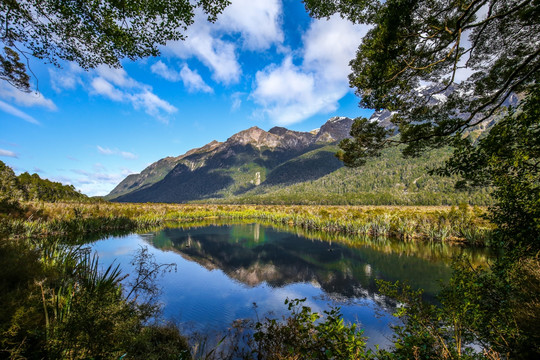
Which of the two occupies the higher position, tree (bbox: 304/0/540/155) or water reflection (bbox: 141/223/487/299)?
tree (bbox: 304/0/540/155)

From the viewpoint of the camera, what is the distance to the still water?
7.84 metres

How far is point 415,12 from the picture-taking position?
18.1 feet

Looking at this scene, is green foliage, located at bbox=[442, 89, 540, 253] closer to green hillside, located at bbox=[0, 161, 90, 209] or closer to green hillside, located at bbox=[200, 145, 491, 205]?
green hillside, located at bbox=[0, 161, 90, 209]

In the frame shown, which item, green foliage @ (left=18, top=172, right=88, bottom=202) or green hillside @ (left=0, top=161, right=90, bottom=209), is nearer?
green hillside @ (left=0, top=161, right=90, bottom=209)

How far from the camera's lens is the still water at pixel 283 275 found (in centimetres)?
784

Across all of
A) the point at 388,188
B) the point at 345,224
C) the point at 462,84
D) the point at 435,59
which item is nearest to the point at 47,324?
the point at 435,59

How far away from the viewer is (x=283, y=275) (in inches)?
491

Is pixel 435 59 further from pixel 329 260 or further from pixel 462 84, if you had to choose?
pixel 329 260

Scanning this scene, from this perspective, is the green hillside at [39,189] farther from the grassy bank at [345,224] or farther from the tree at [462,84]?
the tree at [462,84]

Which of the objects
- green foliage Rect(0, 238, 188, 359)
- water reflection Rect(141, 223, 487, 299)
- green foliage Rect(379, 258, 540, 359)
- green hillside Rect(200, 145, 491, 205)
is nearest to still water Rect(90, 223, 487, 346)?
water reflection Rect(141, 223, 487, 299)

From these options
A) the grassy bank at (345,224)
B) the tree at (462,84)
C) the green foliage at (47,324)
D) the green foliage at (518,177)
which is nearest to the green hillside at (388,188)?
the grassy bank at (345,224)

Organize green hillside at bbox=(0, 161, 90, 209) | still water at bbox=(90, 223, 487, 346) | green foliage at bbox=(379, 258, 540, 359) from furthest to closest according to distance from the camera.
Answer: green hillside at bbox=(0, 161, 90, 209), still water at bbox=(90, 223, 487, 346), green foliage at bbox=(379, 258, 540, 359)

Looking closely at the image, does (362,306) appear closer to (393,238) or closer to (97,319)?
(97,319)

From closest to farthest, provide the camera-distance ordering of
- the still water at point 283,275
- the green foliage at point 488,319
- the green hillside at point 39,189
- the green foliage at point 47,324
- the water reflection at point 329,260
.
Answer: the green foliage at point 47,324 → the green foliage at point 488,319 → the still water at point 283,275 → the water reflection at point 329,260 → the green hillside at point 39,189
